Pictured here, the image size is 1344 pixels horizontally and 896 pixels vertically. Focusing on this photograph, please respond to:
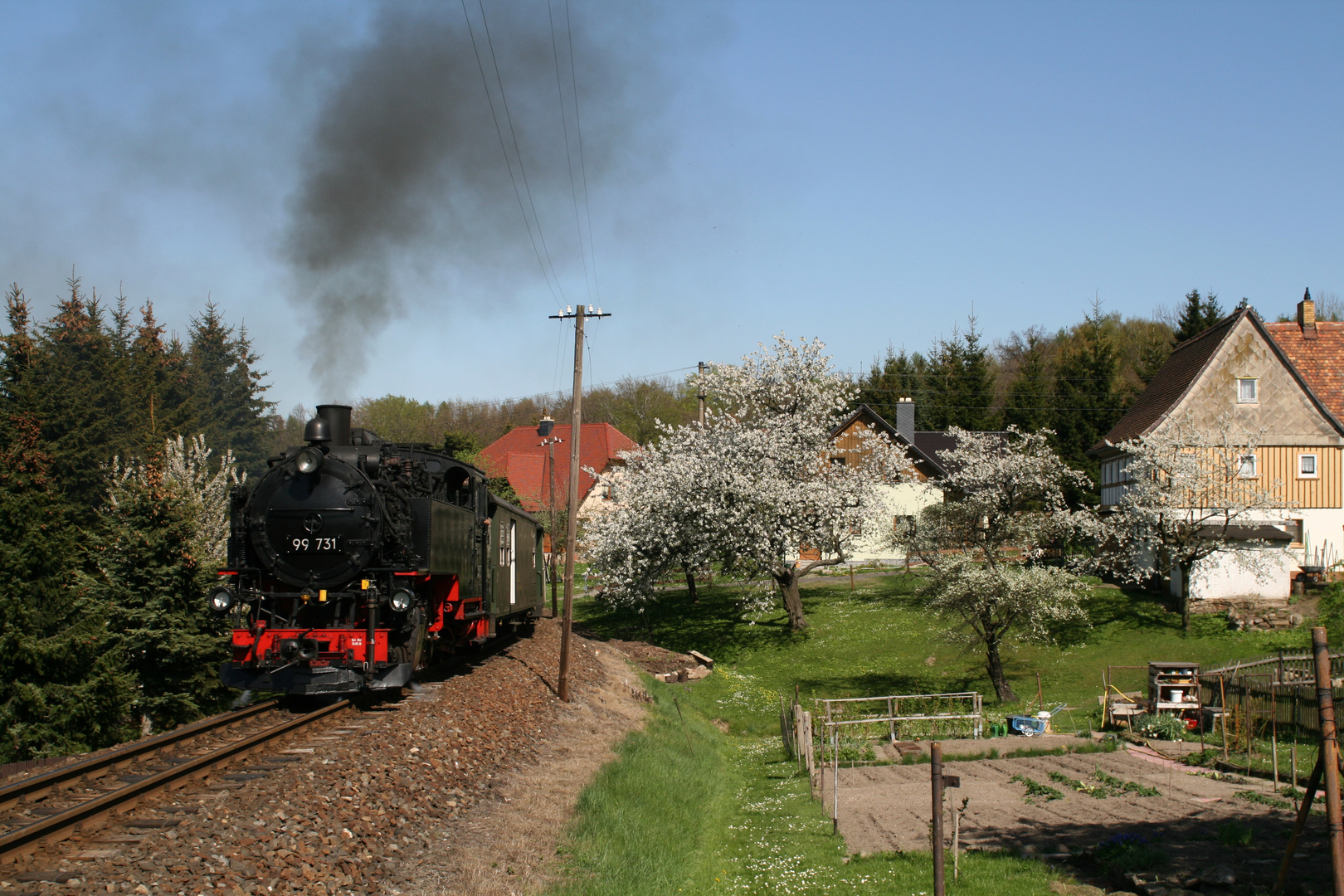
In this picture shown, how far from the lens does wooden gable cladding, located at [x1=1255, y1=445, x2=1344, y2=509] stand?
1300 inches

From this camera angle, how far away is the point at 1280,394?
111 feet

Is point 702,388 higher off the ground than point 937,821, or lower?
higher

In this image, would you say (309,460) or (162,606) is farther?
(162,606)

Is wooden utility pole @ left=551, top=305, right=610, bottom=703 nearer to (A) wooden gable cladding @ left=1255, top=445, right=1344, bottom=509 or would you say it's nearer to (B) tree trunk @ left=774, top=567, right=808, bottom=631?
(B) tree trunk @ left=774, top=567, right=808, bottom=631

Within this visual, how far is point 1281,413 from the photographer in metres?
33.6

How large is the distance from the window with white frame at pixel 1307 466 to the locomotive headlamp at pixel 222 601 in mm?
35318

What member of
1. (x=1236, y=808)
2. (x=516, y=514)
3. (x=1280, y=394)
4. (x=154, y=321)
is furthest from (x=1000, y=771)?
(x=154, y=321)

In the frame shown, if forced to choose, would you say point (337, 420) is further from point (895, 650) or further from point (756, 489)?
point (895, 650)

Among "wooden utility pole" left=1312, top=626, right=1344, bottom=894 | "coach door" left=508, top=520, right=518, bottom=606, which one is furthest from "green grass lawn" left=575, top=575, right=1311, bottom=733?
"wooden utility pole" left=1312, top=626, right=1344, bottom=894

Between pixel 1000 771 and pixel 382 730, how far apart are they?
37.1ft

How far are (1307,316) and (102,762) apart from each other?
1637 inches

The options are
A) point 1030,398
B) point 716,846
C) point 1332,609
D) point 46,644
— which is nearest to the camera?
point 716,846

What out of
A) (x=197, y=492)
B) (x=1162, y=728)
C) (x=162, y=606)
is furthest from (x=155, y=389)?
(x=1162, y=728)

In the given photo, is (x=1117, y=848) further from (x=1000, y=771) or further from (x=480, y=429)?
(x=480, y=429)
